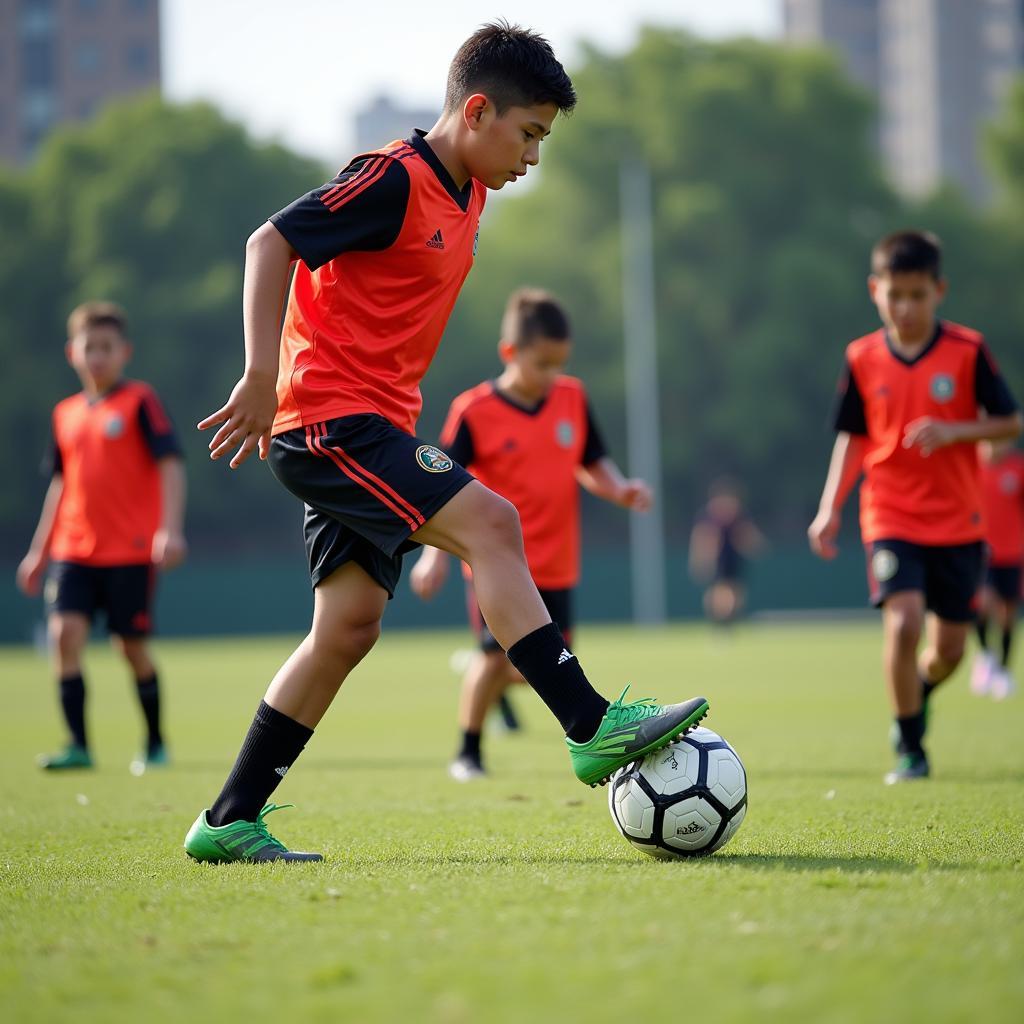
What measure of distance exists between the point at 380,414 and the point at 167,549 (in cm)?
410

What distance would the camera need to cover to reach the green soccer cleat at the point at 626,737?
406 cm

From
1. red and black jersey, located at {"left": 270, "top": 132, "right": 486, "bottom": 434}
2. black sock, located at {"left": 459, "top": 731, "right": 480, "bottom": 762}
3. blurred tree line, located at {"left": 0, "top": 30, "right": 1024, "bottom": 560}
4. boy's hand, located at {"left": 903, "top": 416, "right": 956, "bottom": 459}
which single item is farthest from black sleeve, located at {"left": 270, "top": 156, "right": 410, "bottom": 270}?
blurred tree line, located at {"left": 0, "top": 30, "right": 1024, "bottom": 560}

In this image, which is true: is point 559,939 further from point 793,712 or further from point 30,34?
point 30,34

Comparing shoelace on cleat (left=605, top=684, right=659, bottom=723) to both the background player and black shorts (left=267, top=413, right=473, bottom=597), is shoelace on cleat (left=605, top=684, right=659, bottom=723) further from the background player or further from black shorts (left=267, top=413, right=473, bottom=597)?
the background player

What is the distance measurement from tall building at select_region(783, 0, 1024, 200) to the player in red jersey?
3285 inches

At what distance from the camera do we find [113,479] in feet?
27.5

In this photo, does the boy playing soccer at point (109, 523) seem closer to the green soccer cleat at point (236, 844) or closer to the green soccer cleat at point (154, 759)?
the green soccer cleat at point (154, 759)

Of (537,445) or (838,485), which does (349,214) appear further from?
(537,445)

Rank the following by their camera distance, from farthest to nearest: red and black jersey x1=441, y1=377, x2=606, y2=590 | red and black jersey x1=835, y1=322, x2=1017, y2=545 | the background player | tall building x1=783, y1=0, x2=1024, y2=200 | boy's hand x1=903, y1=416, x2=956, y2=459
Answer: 1. tall building x1=783, y1=0, x2=1024, y2=200
2. the background player
3. red and black jersey x1=441, y1=377, x2=606, y2=590
4. red and black jersey x1=835, y1=322, x2=1017, y2=545
5. boy's hand x1=903, y1=416, x2=956, y2=459

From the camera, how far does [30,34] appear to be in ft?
240

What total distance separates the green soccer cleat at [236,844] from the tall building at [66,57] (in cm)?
7365

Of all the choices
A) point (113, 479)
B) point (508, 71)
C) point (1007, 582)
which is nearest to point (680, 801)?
point (508, 71)

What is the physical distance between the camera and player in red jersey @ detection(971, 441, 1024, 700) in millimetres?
12734

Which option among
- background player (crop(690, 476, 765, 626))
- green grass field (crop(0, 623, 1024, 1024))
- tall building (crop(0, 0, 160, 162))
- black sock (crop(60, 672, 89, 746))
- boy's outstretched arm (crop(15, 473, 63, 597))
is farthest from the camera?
tall building (crop(0, 0, 160, 162))
